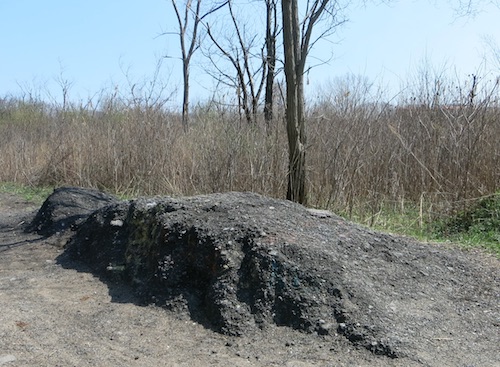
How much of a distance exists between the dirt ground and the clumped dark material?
61.8 inches

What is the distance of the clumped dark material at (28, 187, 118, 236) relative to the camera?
5.73m

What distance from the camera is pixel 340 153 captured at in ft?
→ 23.1

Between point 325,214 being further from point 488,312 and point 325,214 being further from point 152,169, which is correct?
point 152,169

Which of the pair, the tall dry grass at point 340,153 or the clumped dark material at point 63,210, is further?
the tall dry grass at point 340,153

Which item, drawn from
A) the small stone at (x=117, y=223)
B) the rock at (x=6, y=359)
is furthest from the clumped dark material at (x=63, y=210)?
the rock at (x=6, y=359)

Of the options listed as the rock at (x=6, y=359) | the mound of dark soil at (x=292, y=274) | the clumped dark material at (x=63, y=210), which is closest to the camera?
the rock at (x=6, y=359)

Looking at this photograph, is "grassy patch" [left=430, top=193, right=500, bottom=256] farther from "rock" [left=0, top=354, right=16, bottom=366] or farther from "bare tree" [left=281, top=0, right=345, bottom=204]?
"rock" [left=0, top=354, right=16, bottom=366]

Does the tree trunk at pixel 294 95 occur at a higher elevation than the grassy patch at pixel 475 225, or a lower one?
higher

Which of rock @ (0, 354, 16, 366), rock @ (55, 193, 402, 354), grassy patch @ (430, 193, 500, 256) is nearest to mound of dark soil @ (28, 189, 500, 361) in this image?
rock @ (55, 193, 402, 354)

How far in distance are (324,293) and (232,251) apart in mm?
624

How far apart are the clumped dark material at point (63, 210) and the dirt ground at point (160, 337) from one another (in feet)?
5.15

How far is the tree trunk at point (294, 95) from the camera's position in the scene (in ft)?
20.3

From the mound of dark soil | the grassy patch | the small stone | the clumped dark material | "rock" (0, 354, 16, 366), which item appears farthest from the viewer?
the grassy patch

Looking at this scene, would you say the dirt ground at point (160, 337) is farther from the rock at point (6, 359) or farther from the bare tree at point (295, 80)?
the bare tree at point (295, 80)
